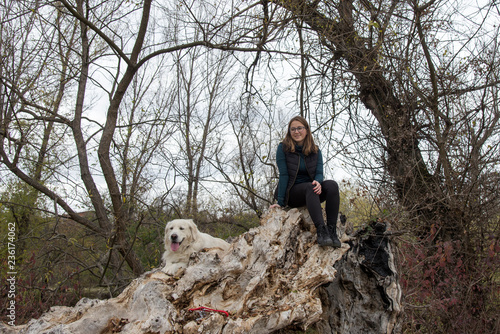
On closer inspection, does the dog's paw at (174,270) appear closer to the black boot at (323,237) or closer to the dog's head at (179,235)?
the dog's head at (179,235)

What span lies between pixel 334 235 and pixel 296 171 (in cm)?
105

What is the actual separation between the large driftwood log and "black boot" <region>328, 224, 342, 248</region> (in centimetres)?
7

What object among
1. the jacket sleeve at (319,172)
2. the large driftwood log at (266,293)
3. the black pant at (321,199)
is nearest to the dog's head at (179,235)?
the large driftwood log at (266,293)

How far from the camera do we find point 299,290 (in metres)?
2.82

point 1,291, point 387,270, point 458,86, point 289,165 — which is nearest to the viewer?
point 387,270

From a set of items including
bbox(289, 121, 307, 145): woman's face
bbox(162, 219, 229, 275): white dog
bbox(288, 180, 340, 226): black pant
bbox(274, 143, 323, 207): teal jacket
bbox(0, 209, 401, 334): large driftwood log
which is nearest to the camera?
bbox(0, 209, 401, 334): large driftwood log

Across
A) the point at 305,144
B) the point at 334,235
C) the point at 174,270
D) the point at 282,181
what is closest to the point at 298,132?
the point at 305,144

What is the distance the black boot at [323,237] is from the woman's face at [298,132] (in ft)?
4.30

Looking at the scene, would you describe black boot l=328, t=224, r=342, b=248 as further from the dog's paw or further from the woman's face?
the dog's paw

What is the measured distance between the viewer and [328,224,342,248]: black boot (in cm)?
328

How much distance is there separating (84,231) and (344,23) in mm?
6625

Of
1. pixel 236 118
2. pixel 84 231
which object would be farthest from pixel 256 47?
pixel 84 231

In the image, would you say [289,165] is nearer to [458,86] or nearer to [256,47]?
[256,47]

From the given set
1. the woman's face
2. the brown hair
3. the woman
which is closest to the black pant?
the woman
